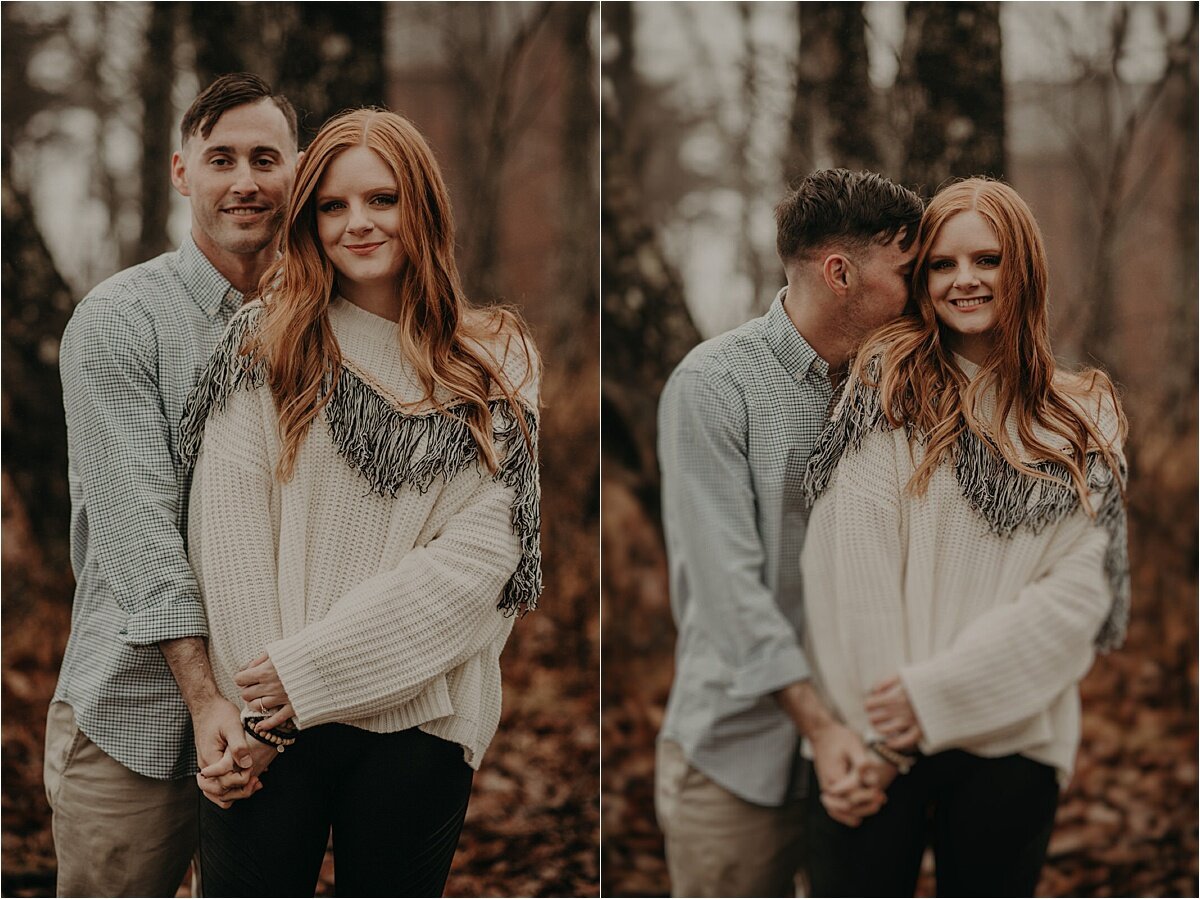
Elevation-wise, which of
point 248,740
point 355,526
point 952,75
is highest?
point 952,75

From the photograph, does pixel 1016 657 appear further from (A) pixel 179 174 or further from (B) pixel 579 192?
(A) pixel 179 174

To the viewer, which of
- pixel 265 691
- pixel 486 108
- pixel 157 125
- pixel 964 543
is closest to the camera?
pixel 265 691

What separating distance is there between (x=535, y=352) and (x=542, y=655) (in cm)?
65

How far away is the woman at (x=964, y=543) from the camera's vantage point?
226cm

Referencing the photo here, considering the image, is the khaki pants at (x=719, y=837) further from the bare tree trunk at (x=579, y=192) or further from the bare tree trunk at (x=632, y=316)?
the bare tree trunk at (x=579, y=192)

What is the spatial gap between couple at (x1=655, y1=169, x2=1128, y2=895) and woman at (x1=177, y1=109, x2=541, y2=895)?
459 millimetres

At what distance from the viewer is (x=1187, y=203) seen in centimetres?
252

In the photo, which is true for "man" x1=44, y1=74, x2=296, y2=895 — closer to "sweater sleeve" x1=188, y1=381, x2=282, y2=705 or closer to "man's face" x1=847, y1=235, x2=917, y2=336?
"sweater sleeve" x1=188, y1=381, x2=282, y2=705

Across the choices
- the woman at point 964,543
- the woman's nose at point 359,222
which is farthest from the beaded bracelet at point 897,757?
the woman's nose at point 359,222

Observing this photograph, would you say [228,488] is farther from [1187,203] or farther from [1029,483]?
[1187,203]

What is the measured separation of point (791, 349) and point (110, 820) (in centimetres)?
158

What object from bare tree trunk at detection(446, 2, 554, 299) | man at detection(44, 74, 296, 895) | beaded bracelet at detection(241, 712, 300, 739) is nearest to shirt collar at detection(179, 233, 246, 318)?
man at detection(44, 74, 296, 895)

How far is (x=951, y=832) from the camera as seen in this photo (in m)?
2.34

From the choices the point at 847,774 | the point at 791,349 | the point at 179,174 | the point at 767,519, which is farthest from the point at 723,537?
the point at 179,174
